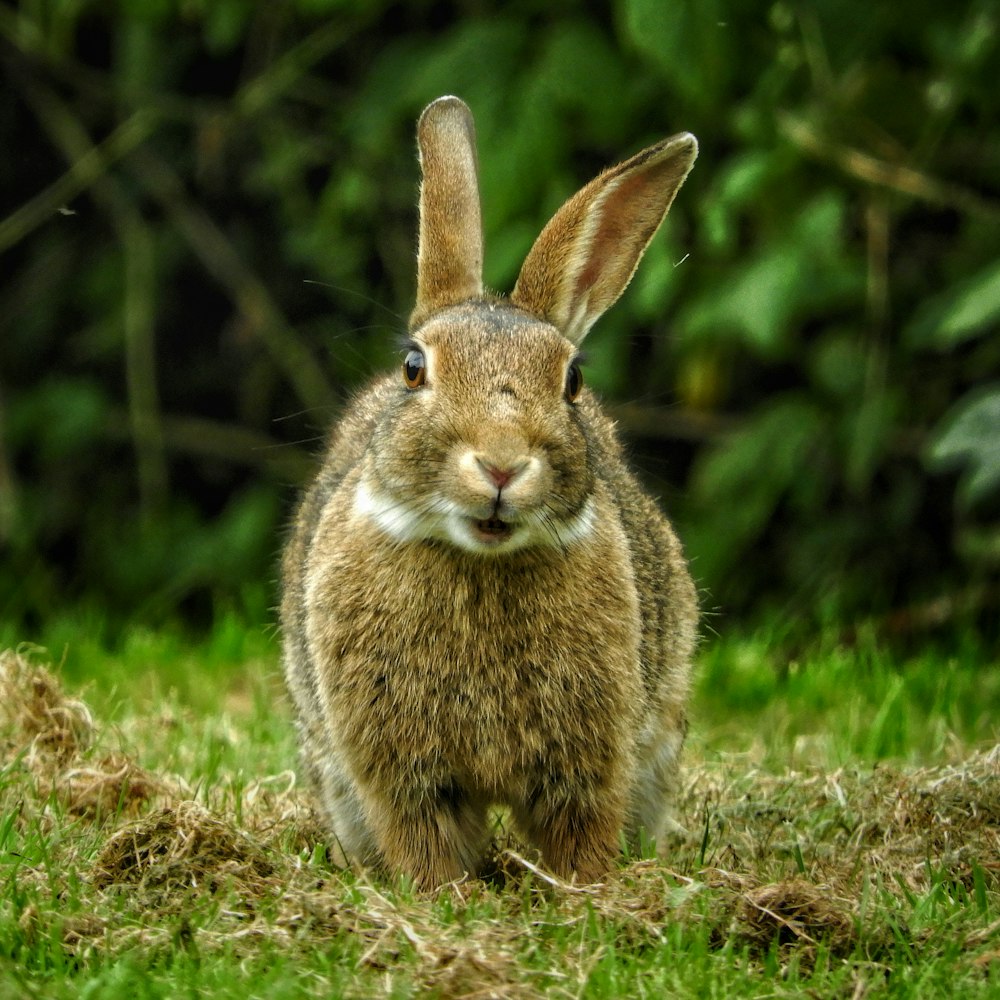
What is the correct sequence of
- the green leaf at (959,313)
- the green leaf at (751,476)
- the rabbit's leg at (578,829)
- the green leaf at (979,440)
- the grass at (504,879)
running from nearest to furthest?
the grass at (504,879), the rabbit's leg at (578,829), the green leaf at (979,440), the green leaf at (959,313), the green leaf at (751,476)

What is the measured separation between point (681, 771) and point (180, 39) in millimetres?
4522

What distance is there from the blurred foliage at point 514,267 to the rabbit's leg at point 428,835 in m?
1.37

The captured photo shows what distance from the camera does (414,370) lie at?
138 inches

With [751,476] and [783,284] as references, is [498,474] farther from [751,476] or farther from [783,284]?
[751,476]

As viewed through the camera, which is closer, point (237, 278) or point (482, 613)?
point (482, 613)

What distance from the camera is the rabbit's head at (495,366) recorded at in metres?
3.24

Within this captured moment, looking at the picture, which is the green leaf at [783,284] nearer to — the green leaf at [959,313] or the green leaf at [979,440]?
the green leaf at [959,313]

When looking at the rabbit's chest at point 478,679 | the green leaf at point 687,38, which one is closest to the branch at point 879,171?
the green leaf at point 687,38

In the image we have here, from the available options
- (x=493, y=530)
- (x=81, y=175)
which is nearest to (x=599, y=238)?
(x=493, y=530)

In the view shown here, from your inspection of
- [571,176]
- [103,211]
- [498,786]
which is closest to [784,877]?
[498,786]

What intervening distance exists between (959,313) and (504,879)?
7.08 ft

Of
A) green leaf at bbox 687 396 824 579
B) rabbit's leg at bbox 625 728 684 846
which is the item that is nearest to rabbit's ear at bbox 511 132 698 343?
rabbit's leg at bbox 625 728 684 846

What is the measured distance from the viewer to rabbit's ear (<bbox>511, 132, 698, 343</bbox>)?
146 inches

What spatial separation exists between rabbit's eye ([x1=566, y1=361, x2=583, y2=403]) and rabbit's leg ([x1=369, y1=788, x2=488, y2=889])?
0.79 meters
